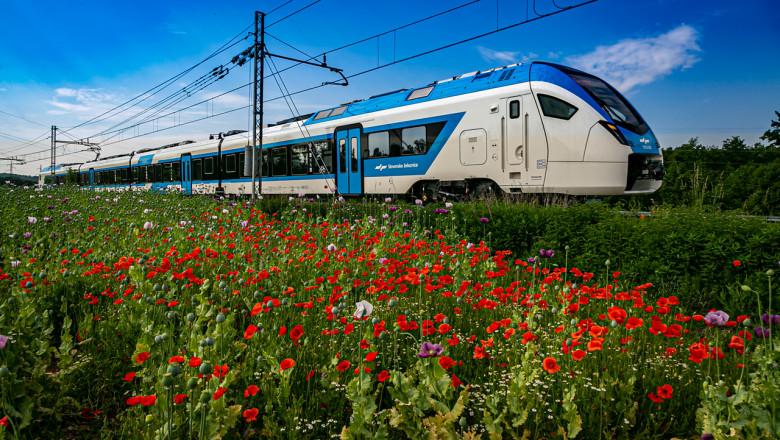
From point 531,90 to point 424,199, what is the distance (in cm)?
338

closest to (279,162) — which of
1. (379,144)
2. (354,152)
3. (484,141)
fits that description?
(354,152)

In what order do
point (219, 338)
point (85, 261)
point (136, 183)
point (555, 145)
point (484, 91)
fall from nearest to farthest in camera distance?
point (219, 338), point (85, 261), point (555, 145), point (484, 91), point (136, 183)

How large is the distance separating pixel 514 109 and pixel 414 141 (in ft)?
9.25

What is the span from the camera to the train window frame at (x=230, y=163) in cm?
1773

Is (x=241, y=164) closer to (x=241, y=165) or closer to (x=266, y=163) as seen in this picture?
(x=241, y=165)

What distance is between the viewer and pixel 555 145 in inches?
324

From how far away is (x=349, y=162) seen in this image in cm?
1252

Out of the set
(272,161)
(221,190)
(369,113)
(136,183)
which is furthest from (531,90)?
(136,183)

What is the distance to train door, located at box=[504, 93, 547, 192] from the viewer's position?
27.3 ft

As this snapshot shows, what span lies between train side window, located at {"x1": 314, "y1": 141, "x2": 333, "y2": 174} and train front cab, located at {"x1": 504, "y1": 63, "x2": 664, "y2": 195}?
619cm

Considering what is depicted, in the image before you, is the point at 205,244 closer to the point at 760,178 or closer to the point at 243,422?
the point at 243,422

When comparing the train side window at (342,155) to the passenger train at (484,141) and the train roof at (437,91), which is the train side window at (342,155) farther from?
the train roof at (437,91)

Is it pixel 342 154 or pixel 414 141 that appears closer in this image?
pixel 414 141

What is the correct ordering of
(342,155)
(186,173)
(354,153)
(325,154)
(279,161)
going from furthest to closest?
(186,173) < (279,161) < (325,154) < (342,155) < (354,153)
